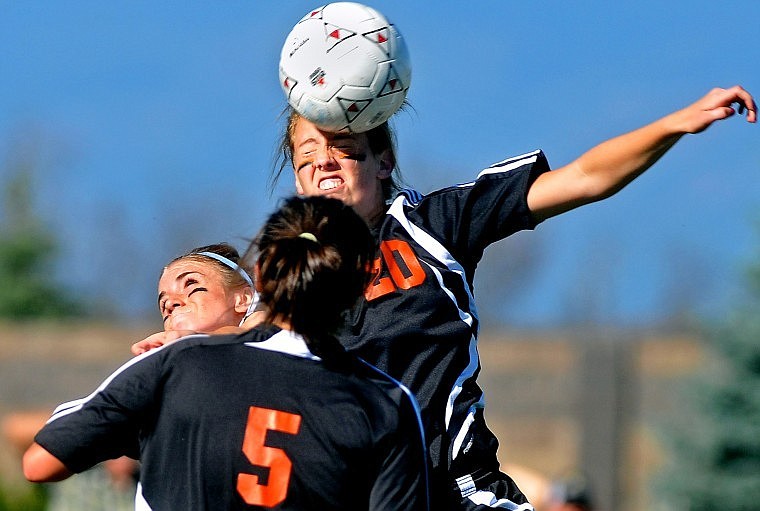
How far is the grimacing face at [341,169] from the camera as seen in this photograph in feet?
15.6

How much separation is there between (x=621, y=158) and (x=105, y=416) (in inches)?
72.3

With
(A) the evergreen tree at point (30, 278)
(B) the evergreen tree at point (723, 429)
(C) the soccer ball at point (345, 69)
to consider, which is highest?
(A) the evergreen tree at point (30, 278)

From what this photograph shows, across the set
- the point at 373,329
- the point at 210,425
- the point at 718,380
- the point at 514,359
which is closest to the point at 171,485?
the point at 210,425

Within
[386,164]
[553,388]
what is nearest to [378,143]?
[386,164]

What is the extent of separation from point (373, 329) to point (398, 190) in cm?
71

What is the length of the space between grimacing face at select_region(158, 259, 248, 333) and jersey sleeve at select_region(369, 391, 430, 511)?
88 centimetres

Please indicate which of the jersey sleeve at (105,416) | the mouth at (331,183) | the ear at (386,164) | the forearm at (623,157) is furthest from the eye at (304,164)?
the jersey sleeve at (105,416)

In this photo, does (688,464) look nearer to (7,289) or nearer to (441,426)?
(441,426)

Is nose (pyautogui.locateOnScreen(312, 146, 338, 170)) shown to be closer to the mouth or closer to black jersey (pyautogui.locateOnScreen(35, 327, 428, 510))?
the mouth

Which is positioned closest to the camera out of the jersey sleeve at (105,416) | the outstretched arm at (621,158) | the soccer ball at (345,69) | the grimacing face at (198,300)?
the jersey sleeve at (105,416)

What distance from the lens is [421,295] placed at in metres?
4.53

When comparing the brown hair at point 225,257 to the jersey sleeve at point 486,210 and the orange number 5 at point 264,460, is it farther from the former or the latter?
the orange number 5 at point 264,460

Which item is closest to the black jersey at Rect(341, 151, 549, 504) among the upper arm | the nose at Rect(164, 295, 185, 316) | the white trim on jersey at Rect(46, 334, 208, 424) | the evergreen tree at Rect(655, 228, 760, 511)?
the nose at Rect(164, 295, 185, 316)

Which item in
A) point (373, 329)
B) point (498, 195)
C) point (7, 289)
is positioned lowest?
point (373, 329)
